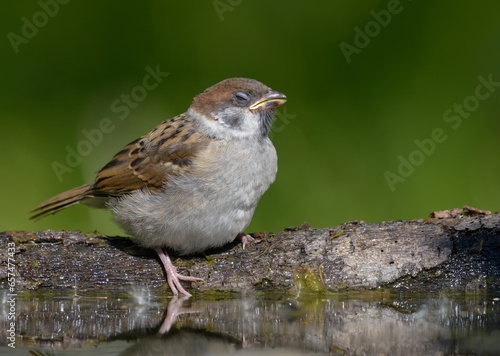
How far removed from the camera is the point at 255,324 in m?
3.36

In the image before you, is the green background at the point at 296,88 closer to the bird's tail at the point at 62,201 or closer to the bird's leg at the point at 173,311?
the bird's tail at the point at 62,201

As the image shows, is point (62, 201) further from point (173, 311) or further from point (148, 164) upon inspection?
point (173, 311)

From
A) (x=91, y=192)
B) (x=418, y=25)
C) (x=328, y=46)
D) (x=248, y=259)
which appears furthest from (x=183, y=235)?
(x=418, y=25)

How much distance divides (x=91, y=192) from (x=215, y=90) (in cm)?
106

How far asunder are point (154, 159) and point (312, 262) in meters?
1.27

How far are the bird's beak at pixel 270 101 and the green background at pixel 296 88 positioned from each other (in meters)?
1.46

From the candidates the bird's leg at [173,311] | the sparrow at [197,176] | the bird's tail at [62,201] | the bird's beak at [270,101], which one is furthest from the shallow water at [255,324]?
the bird's beak at [270,101]

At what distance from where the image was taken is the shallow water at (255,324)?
295 centimetres

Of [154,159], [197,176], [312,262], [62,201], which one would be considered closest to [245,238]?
[197,176]

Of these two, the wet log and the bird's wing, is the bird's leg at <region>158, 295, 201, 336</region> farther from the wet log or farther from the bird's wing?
the bird's wing

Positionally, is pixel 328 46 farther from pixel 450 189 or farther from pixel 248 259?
pixel 248 259

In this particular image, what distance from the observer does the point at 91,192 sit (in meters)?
4.90

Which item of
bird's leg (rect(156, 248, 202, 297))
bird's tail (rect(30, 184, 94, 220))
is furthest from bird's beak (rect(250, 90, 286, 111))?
bird's tail (rect(30, 184, 94, 220))

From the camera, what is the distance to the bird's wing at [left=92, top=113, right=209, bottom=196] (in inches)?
180
